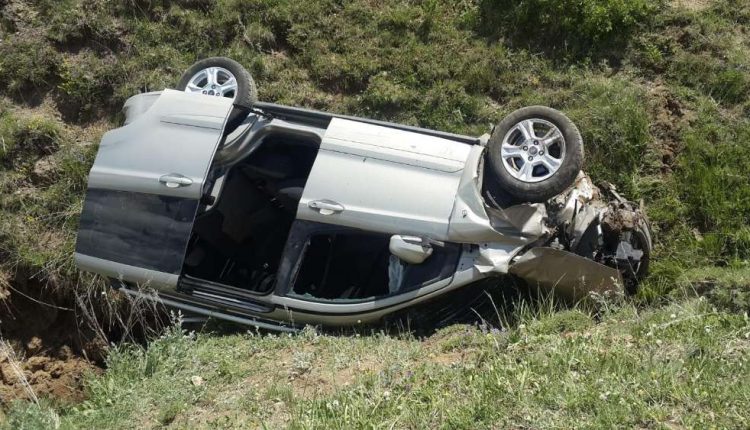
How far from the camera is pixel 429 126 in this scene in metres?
8.45

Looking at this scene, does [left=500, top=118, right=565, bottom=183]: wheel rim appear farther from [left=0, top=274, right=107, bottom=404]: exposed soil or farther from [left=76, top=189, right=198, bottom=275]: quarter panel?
[left=0, top=274, right=107, bottom=404]: exposed soil

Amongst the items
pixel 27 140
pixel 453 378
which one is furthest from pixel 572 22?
pixel 27 140

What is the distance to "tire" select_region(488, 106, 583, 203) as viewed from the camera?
6094mm

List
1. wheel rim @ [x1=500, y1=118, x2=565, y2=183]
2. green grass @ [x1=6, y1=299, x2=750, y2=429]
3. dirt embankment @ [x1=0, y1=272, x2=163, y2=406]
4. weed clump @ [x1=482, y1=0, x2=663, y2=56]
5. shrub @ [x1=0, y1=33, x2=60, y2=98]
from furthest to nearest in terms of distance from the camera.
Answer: shrub @ [x1=0, y1=33, x2=60, y2=98]
weed clump @ [x1=482, y1=0, x2=663, y2=56]
dirt embankment @ [x1=0, y1=272, x2=163, y2=406]
wheel rim @ [x1=500, y1=118, x2=565, y2=183]
green grass @ [x1=6, y1=299, x2=750, y2=429]

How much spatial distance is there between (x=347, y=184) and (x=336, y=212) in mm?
244

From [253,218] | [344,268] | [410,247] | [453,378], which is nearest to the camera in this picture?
[453,378]

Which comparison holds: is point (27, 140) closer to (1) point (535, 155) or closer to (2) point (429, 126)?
(2) point (429, 126)

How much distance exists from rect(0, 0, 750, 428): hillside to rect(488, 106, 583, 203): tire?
3.29ft

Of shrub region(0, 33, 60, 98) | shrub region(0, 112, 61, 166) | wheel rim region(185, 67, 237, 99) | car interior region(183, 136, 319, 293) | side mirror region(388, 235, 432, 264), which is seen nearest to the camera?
side mirror region(388, 235, 432, 264)

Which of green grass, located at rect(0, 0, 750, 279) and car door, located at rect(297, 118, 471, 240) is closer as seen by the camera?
car door, located at rect(297, 118, 471, 240)

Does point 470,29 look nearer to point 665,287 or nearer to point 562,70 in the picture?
point 562,70

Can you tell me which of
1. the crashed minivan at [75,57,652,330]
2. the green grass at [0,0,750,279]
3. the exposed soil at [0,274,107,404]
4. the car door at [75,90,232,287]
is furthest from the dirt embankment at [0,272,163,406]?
the crashed minivan at [75,57,652,330]

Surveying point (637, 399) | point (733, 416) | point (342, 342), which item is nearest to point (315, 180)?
point (342, 342)

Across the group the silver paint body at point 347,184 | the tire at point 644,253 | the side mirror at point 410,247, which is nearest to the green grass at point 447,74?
the tire at point 644,253
